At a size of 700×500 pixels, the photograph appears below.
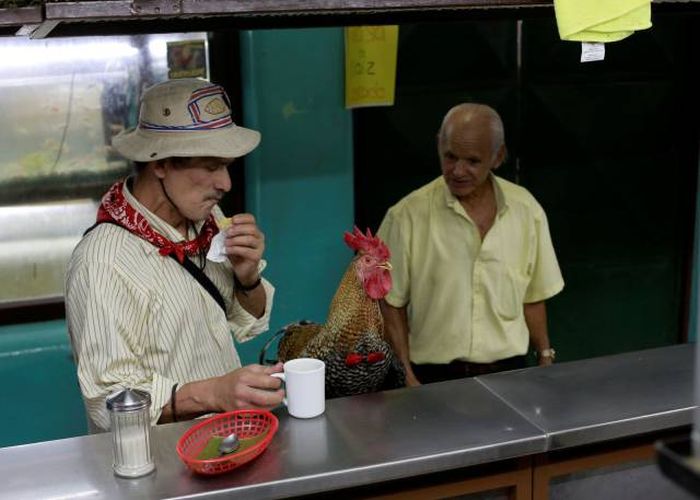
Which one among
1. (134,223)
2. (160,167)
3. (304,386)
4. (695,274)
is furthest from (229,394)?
(695,274)

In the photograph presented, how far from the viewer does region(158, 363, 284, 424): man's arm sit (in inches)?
88.0

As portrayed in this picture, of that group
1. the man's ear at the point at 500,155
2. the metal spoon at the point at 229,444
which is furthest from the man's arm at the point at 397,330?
the metal spoon at the point at 229,444

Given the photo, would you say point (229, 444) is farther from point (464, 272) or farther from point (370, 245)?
point (464, 272)

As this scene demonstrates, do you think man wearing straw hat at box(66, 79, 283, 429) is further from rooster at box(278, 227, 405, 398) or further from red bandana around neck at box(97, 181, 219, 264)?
rooster at box(278, 227, 405, 398)

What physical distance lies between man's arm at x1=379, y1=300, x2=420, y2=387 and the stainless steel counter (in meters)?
0.95

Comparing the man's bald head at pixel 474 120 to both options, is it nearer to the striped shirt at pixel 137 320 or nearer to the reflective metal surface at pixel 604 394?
the reflective metal surface at pixel 604 394

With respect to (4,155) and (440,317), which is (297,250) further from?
(4,155)

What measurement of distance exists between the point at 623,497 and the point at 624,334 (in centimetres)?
305

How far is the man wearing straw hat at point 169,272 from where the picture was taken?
7.63ft

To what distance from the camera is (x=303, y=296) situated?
4293 mm

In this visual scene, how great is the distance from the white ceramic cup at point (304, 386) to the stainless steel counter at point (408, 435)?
29 mm

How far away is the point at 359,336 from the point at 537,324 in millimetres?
1322

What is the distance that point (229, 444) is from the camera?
→ 2.05 m

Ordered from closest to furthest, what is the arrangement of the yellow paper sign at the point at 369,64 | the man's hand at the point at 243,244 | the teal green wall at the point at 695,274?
the man's hand at the point at 243,244
the yellow paper sign at the point at 369,64
the teal green wall at the point at 695,274
